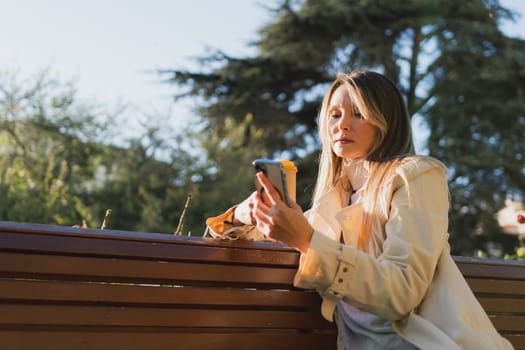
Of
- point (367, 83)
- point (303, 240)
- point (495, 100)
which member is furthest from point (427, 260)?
point (495, 100)

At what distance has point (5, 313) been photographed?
1744mm

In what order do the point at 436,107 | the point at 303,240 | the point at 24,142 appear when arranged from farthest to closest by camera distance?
1. the point at 436,107
2. the point at 24,142
3. the point at 303,240

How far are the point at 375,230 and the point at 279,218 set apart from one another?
1.34 ft

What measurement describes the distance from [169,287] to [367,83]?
2.66 feet

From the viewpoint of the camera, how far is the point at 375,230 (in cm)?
196

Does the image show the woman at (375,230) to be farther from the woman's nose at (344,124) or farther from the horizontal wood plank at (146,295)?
the horizontal wood plank at (146,295)

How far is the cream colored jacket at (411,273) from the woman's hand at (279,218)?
0.11 feet

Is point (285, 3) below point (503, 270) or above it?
above

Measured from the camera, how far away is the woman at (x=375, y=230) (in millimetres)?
1711

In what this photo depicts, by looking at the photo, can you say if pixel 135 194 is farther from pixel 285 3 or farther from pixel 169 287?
pixel 169 287

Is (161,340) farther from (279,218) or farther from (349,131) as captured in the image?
(349,131)

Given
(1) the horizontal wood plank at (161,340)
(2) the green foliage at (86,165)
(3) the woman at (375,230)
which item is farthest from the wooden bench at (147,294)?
(2) the green foliage at (86,165)

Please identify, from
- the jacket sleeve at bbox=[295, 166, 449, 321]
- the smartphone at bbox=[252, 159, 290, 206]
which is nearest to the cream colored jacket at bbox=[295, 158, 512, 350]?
the jacket sleeve at bbox=[295, 166, 449, 321]

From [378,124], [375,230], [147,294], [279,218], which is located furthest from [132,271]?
[378,124]
